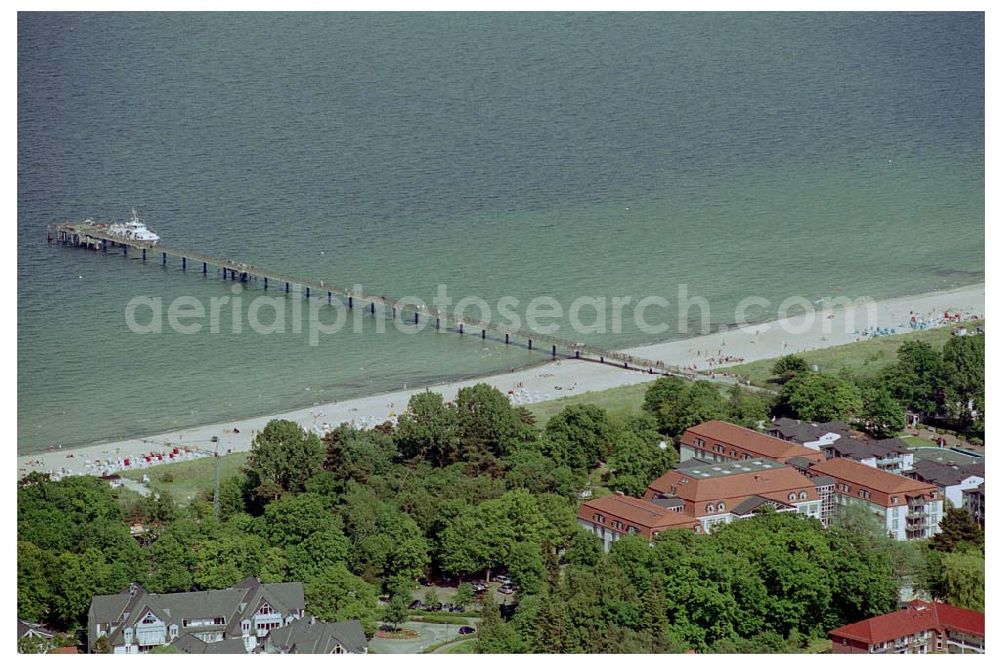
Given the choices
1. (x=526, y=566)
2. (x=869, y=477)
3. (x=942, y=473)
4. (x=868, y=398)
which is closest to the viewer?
(x=526, y=566)

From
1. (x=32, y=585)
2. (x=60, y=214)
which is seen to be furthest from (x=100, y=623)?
(x=60, y=214)

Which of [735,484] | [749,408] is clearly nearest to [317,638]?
[735,484]

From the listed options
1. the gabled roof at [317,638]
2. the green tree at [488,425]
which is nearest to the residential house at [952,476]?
the green tree at [488,425]

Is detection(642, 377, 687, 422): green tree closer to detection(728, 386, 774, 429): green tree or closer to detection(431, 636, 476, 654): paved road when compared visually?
detection(728, 386, 774, 429): green tree

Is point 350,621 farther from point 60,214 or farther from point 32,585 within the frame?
point 60,214

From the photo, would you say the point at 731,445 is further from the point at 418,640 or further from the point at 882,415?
the point at 418,640
